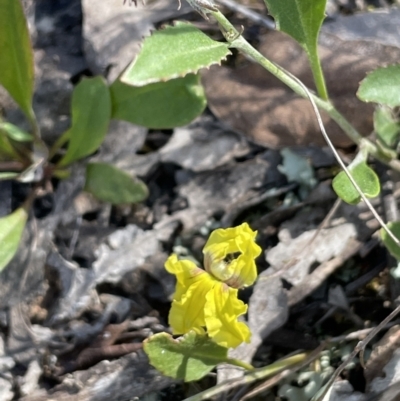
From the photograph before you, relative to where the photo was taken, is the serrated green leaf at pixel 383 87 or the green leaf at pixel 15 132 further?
the green leaf at pixel 15 132

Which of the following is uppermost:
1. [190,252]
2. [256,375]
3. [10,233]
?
[10,233]

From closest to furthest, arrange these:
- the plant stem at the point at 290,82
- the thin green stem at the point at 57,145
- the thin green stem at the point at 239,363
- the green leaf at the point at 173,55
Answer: the green leaf at the point at 173,55, the plant stem at the point at 290,82, the thin green stem at the point at 239,363, the thin green stem at the point at 57,145

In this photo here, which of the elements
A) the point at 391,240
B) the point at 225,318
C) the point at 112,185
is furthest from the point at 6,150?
the point at 391,240

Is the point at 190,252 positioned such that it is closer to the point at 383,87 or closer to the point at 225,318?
the point at 225,318

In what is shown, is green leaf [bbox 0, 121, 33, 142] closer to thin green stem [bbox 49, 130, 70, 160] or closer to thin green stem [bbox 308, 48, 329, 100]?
thin green stem [bbox 49, 130, 70, 160]

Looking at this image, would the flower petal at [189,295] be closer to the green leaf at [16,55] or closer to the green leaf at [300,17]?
the green leaf at [300,17]

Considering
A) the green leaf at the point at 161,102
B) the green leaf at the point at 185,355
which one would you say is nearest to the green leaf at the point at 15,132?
the green leaf at the point at 161,102
